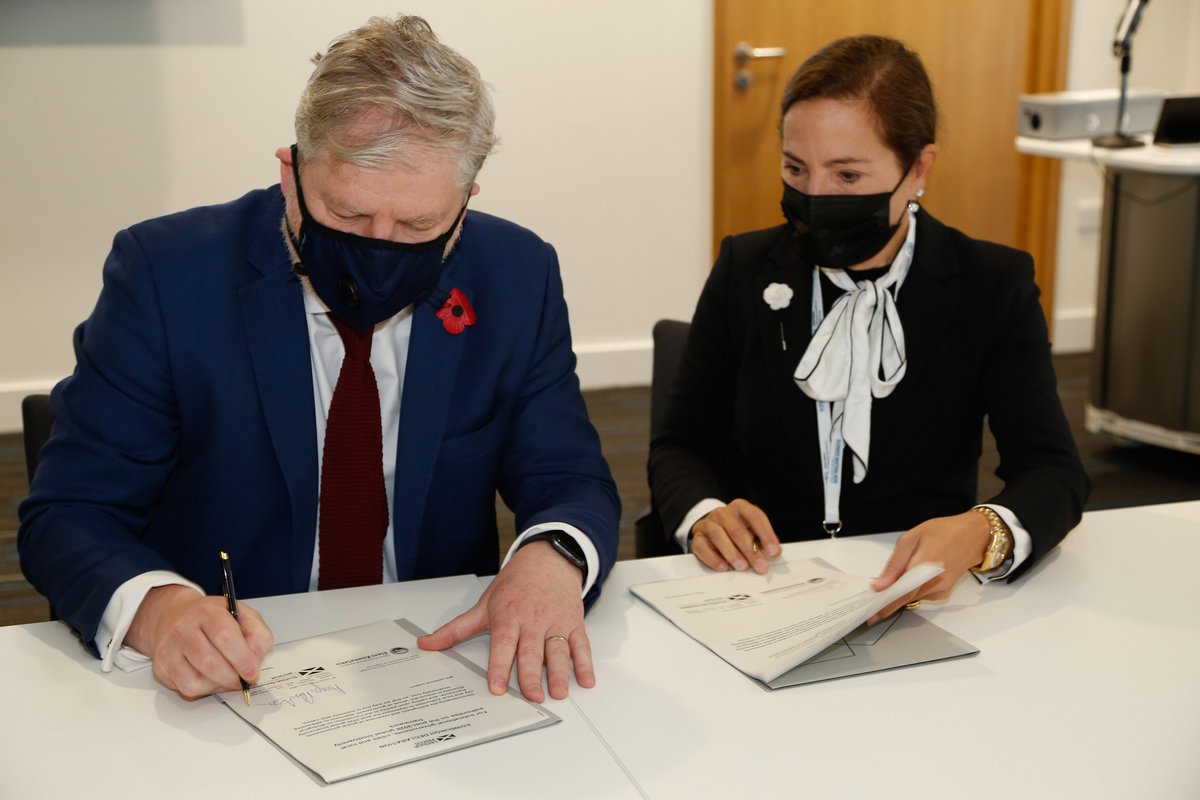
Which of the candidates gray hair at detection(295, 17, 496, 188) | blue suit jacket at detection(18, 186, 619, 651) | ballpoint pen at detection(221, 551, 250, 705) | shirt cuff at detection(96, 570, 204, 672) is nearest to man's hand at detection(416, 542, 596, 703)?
blue suit jacket at detection(18, 186, 619, 651)

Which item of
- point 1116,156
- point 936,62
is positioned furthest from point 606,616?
point 936,62

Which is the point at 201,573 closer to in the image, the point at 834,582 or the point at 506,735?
the point at 506,735

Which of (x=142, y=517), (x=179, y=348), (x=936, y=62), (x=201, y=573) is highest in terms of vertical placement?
(x=936, y=62)

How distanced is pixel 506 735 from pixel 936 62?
15.8 feet

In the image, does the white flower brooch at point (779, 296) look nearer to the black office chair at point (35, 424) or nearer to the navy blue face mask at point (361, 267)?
the navy blue face mask at point (361, 267)

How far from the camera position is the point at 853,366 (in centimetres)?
213

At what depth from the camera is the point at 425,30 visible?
1583 mm

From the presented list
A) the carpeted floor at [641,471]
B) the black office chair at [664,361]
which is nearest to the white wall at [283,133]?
the carpeted floor at [641,471]

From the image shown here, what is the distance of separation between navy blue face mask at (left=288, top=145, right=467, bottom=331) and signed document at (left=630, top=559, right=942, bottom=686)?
0.50 m

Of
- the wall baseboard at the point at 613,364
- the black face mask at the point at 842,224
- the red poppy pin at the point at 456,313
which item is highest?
the black face mask at the point at 842,224

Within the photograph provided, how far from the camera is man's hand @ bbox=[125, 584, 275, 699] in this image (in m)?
1.32

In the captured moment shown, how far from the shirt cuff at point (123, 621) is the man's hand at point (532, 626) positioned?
12.6 inches

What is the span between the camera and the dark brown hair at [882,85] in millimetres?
2053

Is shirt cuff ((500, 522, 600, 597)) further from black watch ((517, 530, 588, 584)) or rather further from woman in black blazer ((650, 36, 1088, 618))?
woman in black blazer ((650, 36, 1088, 618))
